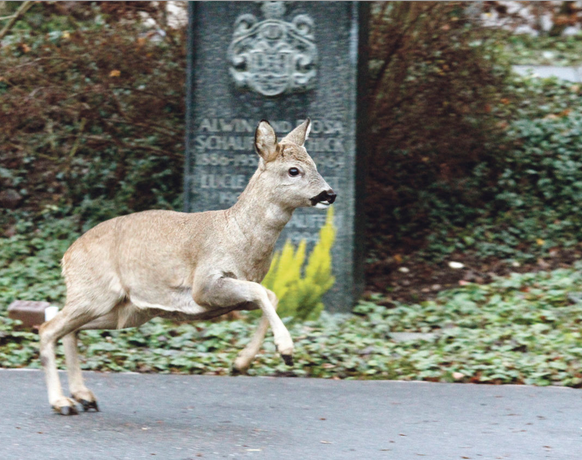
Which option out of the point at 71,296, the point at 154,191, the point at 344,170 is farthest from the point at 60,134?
the point at 71,296

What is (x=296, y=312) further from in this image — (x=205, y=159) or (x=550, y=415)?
(x=550, y=415)

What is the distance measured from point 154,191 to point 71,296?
734cm

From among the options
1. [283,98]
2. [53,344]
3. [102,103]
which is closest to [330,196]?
[53,344]

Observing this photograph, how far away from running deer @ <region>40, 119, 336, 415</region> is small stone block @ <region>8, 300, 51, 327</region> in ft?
9.41

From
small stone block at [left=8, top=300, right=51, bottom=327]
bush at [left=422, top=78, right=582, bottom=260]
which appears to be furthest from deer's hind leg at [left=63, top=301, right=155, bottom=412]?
bush at [left=422, top=78, right=582, bottom=260]

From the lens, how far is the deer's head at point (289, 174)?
6246mm

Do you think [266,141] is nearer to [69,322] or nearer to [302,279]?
[69,322]

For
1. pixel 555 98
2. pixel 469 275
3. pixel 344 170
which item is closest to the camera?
pixel 344 170

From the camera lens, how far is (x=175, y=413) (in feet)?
23.0

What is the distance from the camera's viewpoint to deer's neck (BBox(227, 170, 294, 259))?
250 inches

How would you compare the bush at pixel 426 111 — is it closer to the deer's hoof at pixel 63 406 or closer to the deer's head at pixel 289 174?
the deer's head at pixel 289 174

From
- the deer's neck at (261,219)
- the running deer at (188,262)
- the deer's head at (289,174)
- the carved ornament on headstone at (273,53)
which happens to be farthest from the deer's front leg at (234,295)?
the carved ornament on headstone at (273,53)

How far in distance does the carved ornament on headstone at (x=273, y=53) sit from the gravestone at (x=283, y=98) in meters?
0.01

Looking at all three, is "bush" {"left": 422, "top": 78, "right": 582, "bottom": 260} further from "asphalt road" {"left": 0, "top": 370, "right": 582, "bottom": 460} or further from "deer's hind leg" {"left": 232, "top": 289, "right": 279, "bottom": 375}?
"deer's hind leg" {"left": 232, "top": 289, "right": 279, "bottom": 375}
